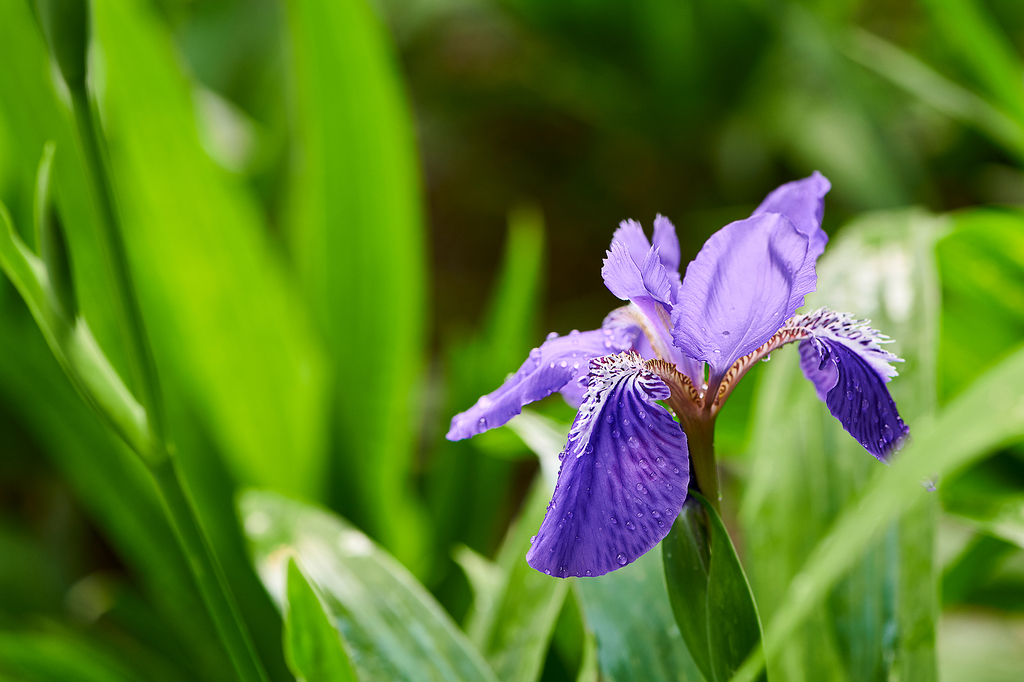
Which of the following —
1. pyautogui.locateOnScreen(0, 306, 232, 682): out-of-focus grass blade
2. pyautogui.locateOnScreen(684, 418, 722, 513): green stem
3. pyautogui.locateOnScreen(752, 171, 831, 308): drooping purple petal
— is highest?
pyautogui.locateOnScreen(752, 171, 831, 308): drooping purple petal

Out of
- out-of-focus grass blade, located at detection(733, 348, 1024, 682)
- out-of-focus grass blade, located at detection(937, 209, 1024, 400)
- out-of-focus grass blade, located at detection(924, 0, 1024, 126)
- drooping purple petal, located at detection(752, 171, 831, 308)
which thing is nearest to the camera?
out-of-focus grass blade, located at detection(733, 348, 1024, 682)

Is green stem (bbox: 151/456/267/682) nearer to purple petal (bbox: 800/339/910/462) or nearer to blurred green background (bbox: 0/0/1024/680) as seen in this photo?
blurred green background (bbox: 0/0/1024/680)

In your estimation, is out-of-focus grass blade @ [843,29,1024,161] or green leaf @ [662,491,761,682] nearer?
green leaf @ [662,491,761,682]

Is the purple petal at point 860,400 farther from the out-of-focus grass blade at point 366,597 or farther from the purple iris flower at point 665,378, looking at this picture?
the out-of-focus grass blade at point 366,597

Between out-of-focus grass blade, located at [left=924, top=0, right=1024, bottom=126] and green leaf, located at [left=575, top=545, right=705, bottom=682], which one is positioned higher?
out-of-focus grass blade, located at [left=924, top=0, right=1024, bottom=126]

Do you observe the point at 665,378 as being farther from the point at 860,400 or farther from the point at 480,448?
the point at 480,448

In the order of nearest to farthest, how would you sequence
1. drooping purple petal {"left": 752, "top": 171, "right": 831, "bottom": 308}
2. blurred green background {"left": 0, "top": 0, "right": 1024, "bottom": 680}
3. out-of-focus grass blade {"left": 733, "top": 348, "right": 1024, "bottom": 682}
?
out-of-focus grass blade {"left": 733, "top": 348, "right": 1024, "bottom": 682} < drooping purple petal {"left": 752, "top": 171, "right": 831, "bottom": 308} < blurred green background {"left": 0, "top": 0, "right": 1024, "bottom": 680}

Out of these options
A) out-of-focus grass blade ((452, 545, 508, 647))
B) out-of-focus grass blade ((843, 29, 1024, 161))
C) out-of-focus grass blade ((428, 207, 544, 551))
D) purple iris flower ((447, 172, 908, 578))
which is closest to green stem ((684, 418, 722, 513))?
purple iris flower ((447, 172, 908, 578))

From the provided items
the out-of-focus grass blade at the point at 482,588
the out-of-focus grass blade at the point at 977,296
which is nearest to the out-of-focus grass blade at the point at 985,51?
the out-of-focus grass blade at the point at 977,296
